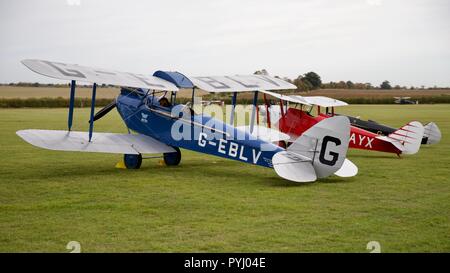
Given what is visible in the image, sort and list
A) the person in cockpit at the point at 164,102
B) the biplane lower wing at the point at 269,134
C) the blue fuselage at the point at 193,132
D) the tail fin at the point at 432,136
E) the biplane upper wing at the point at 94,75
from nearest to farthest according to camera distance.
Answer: the biplane upper wing at the point at 94,75 < the blue fuselage at the point at 193,132 < the person in cockpit at the point at 164,102 < the biplane lower wing at the point at 269,134 < the tail fin at the point at 432,136

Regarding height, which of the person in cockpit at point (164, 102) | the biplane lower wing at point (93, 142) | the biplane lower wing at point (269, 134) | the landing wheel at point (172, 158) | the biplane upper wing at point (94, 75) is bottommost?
the landing wheel at point (172, 158)

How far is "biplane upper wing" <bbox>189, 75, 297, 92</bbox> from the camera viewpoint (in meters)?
10.3

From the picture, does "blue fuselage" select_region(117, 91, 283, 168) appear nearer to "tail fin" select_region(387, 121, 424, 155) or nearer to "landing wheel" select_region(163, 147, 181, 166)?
"landing wheel" select_region(163, 147, 181, 166)

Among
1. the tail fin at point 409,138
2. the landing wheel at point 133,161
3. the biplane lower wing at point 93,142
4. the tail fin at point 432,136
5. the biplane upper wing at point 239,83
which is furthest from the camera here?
the tail fin at point 432,136

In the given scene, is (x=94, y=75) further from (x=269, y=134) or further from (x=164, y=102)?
(x=269, y=134)

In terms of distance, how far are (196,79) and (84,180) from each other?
3.26 meters

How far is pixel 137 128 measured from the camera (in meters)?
11.2

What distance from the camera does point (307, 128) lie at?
1243 cm

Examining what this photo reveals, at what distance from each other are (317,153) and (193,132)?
2.89m

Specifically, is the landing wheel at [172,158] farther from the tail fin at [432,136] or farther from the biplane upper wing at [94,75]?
the tail fin at [432,136]

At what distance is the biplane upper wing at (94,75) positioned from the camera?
8613mm

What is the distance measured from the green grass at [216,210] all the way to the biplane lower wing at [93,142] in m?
0.46

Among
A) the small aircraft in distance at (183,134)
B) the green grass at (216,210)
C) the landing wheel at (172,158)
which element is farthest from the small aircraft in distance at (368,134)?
the landing wheel at (172,158)
